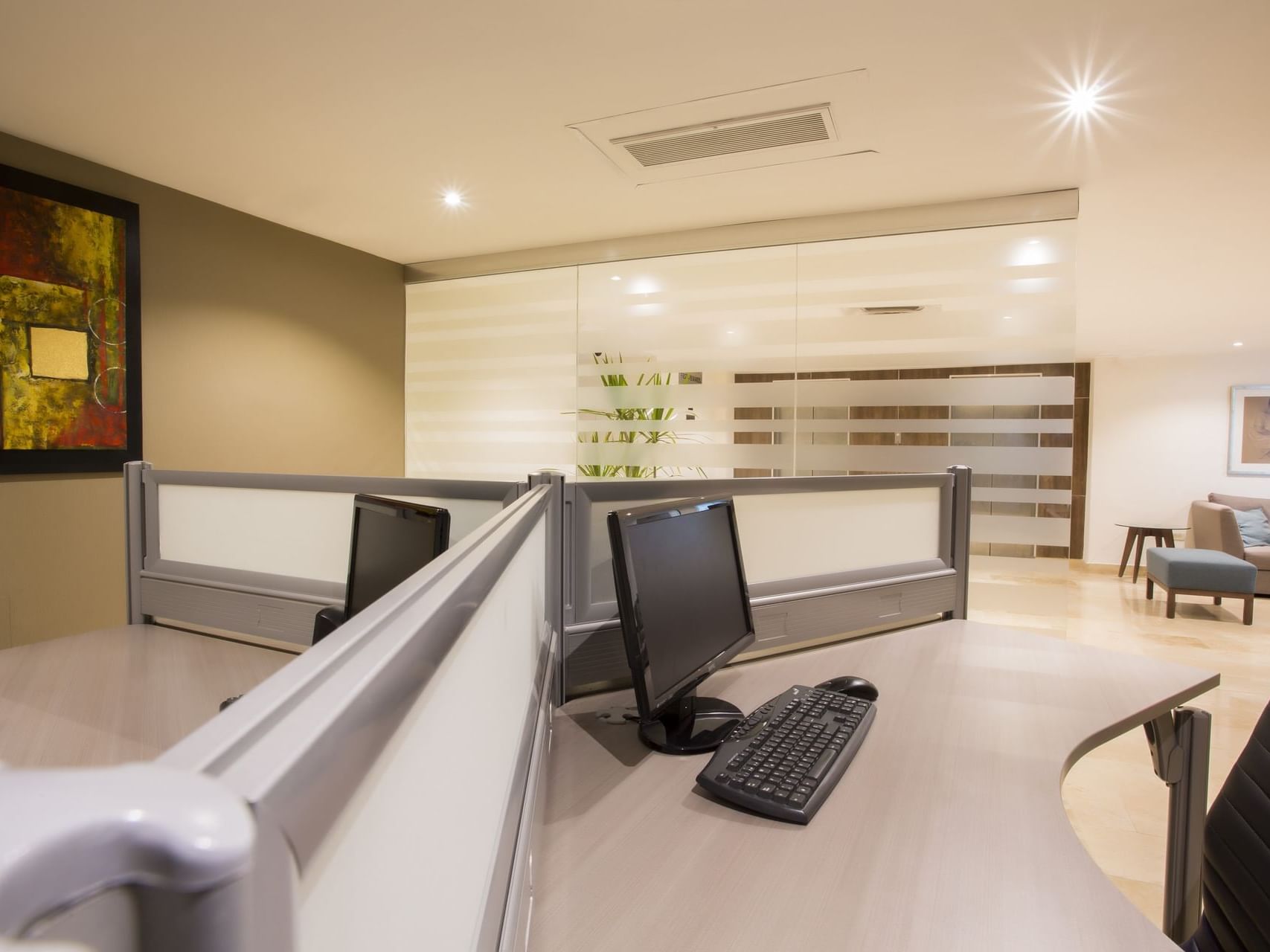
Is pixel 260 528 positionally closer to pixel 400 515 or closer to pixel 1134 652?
pixel 400 515

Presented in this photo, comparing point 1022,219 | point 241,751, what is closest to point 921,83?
point 1022,219

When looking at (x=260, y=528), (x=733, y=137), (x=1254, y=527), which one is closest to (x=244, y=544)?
(x=260, y=528)

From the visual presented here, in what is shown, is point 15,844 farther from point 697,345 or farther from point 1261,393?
point 1261,393

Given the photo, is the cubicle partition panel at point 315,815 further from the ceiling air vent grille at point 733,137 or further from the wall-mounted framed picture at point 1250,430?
the wall-mounted framed picture at point 1250,430

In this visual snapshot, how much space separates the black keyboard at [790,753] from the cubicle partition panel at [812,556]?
14.6 inches

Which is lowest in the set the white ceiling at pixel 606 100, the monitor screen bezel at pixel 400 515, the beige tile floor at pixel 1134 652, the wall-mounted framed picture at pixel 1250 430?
the beige tile floor at pixel 1134 652

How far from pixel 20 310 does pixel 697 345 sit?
121 inches

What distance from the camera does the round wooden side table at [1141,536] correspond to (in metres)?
6.68

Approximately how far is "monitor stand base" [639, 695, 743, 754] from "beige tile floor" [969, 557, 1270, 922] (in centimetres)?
153

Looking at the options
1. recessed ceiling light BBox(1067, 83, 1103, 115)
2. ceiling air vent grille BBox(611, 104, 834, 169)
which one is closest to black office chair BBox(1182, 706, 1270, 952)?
recessed ceiling light BBox(1067, 83, 1103, 115)

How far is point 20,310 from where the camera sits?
2.86 m

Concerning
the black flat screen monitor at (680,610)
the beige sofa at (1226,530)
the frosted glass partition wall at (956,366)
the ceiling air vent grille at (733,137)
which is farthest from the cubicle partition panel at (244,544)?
the beige sofa at (1226,530)

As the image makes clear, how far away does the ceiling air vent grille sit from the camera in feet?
8.70

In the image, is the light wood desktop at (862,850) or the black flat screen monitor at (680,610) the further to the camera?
the black flat screen monitor at (680,610)
